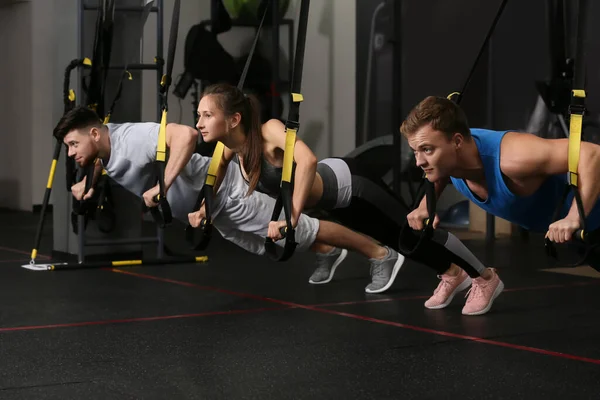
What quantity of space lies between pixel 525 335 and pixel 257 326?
96 centimetres

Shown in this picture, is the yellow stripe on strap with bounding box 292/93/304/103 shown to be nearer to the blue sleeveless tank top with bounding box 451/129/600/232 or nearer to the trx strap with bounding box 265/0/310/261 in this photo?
the trx strap with bounding box 265/0/310/261

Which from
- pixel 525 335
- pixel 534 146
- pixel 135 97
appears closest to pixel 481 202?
pixel 534 146

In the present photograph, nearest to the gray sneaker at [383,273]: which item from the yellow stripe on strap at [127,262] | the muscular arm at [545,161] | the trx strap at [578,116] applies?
the muscular arm at [545,161]

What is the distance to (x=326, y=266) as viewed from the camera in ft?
15.0

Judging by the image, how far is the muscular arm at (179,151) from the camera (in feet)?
12.1

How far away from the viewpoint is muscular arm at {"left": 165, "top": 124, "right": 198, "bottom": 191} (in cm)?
369

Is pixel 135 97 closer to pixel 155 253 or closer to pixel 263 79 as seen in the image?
pixel 155 253

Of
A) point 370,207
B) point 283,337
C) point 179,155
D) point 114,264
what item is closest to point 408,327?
point 283,337

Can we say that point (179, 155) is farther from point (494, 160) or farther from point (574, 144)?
point (574, 144)

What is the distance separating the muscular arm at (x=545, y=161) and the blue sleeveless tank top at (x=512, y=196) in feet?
0.12

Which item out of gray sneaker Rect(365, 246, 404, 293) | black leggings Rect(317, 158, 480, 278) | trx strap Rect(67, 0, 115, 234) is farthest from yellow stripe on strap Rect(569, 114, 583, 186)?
trx strap Rect(67, 0, 115, 234)

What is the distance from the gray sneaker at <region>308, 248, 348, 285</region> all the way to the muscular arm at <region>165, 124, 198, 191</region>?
3.54 ft

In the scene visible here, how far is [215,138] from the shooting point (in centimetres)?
317

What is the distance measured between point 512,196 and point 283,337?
3.08 ft
